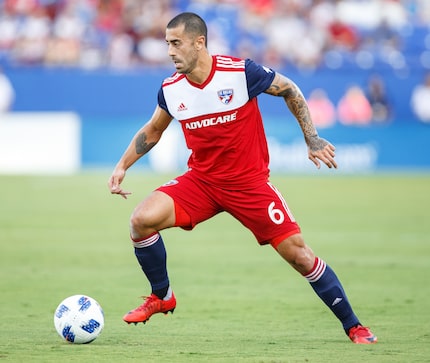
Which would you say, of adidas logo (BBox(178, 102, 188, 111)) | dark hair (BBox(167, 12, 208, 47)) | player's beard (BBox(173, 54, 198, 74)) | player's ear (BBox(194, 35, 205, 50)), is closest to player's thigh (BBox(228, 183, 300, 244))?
adidas logo (BBox(178, 102, 188, 111))

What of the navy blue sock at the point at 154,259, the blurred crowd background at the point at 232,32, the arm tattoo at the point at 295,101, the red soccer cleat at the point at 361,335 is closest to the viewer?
the red soccer cleat at the point at 361,335

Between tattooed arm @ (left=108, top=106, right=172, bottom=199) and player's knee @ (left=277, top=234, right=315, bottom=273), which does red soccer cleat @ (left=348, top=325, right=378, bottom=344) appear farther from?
tattooed arm @ (left=108, top=106, right=172, bottom=199)

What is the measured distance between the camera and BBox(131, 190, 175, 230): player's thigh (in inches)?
301

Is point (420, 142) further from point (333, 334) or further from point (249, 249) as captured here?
point (333, 334)

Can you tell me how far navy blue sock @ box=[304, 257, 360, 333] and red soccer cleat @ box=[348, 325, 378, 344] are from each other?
0.15ft

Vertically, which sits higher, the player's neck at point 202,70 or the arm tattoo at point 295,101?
the player's neck at point 202,70

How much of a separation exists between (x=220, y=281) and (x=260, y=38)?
1859 centimetres

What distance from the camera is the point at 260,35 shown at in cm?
2892

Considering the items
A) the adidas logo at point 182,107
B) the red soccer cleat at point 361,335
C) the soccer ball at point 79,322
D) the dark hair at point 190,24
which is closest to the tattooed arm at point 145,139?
the adidas logo at point 182,107

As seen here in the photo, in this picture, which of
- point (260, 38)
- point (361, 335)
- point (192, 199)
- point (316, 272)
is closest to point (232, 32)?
point (260, 38)

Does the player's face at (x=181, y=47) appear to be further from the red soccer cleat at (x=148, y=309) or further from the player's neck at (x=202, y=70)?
the red soccer cleat at (x=148, y=309)

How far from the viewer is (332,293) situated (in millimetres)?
7566

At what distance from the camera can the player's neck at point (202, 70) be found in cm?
772

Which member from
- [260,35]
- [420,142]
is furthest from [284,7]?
[420,142]
